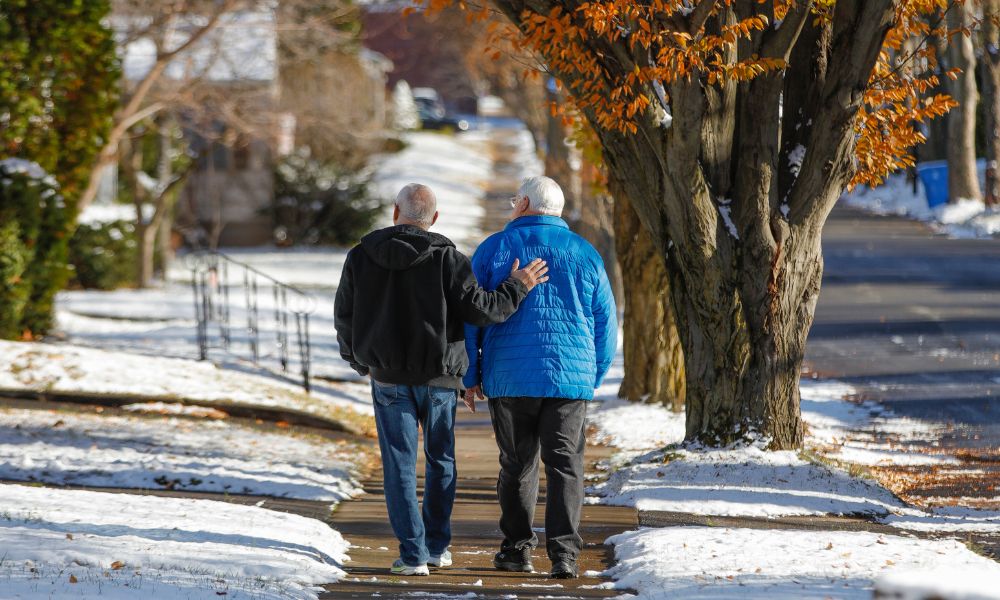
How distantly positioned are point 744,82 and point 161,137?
62.4ft

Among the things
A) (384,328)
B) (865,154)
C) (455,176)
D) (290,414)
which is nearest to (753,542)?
(384,328)

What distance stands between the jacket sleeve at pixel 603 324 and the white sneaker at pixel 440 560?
115cm

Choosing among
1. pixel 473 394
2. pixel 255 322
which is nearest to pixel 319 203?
pixel 255 322

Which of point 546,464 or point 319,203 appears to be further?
point 319,203

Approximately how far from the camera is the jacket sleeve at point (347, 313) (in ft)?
20.8

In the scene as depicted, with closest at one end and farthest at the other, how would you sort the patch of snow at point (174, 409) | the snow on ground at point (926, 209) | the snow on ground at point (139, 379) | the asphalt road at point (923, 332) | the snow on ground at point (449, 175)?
the patch of snow at point (174, 409) → the snow on ground at point (139, 379) → the asphalt road at point (923, 332) → the snow on ground at point (926, 209) → the snow on ground at point (449, 175)

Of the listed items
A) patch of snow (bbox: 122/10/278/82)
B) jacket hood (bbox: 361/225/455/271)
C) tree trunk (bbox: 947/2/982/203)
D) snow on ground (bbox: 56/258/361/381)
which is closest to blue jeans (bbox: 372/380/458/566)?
jacket hood (bbox: 361/225/455/271)

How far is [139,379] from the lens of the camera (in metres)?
12.4

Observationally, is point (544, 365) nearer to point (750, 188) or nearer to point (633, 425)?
point (750, 188)

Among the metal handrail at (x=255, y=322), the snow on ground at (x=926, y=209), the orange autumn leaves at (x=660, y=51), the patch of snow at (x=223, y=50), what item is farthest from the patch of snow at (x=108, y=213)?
the orange autumn leaves at (x=660, y=51)

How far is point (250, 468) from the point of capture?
9562 mm

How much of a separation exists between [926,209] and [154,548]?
29633 millimetres

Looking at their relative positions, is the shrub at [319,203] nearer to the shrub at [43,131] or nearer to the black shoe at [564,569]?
the shrub at [43,131]

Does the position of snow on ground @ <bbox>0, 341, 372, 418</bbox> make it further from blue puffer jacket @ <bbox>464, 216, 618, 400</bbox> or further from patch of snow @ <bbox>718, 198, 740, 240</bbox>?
blue puffer jacket @ <bbox>464, 216, 618, 400</bbox>
